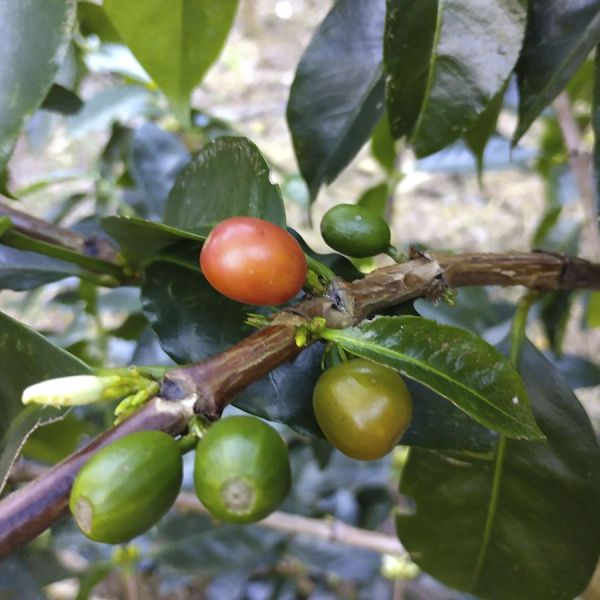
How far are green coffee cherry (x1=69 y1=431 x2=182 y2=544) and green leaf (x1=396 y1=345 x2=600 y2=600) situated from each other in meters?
0.38

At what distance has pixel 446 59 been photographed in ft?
2.12

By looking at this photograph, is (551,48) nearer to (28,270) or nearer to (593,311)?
(28,270)

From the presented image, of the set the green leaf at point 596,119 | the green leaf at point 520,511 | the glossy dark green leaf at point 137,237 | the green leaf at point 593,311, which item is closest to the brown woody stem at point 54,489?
the glossy dark green leaf at point 137,237

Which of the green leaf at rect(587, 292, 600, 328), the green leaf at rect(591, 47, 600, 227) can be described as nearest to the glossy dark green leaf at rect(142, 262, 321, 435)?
the green leaf at rect(591, 47, 600, 227)

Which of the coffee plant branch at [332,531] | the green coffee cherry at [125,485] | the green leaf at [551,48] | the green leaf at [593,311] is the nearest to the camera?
the green coffee cherry at [125,485]

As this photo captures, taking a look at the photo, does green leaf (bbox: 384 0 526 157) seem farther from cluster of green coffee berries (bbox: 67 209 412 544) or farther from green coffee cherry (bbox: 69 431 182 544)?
green coffee cherry (bbox: 69 431 182 544)

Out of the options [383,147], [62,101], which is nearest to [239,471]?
[62,101]

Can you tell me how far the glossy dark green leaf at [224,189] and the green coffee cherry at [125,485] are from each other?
244 millimetres

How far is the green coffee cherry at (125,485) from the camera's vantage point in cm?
41

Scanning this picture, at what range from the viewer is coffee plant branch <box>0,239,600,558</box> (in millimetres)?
426

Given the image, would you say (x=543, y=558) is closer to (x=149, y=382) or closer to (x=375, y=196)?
(x=149, y=382)

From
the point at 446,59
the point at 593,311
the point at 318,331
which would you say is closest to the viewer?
the point at 318,331

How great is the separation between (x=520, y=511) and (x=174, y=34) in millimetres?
681

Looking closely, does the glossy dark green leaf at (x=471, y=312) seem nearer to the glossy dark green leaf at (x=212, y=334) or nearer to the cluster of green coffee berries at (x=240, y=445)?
the glossy dark green leaf at (x=212, y=334)
